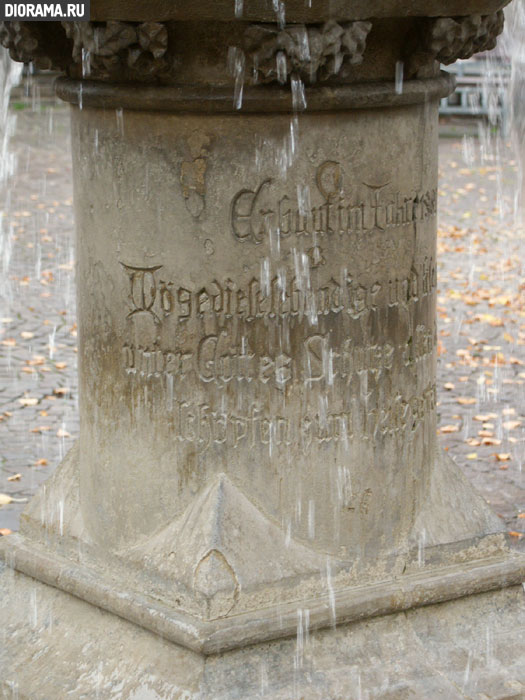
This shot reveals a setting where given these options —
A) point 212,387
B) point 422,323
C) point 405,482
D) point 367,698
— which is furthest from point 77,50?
point 367,698

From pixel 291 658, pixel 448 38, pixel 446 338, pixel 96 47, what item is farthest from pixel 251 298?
pixel 446 338

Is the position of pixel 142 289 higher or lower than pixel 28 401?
higher

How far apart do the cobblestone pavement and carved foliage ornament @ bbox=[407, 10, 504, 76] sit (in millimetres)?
2356

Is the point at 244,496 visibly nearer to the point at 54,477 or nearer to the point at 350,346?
the point at 350,346

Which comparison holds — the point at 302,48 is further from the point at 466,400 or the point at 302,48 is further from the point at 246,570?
the point at 466,400

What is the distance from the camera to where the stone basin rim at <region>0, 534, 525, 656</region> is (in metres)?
3.60

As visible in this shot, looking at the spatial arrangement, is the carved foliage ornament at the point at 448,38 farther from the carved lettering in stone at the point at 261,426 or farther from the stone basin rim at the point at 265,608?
the stone basin rim at the point at 265,608

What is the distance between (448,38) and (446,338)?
516 centimetres

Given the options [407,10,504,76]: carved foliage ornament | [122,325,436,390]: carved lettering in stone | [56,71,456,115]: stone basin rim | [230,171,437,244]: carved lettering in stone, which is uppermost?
[407,10,504,76]: carved foliage ornament

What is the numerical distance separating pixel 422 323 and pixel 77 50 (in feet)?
4.49

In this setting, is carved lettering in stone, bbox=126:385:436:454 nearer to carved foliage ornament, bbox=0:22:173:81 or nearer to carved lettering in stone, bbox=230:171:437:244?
carved lettering in stone, bbox=230:171:437:244

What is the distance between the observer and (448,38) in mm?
3596

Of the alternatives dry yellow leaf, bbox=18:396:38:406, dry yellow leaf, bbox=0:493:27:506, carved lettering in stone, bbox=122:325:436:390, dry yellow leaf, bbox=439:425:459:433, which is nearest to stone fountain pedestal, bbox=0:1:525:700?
carved lettering in stone, bbox=122:325:436:390

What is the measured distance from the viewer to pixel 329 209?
3.65m
